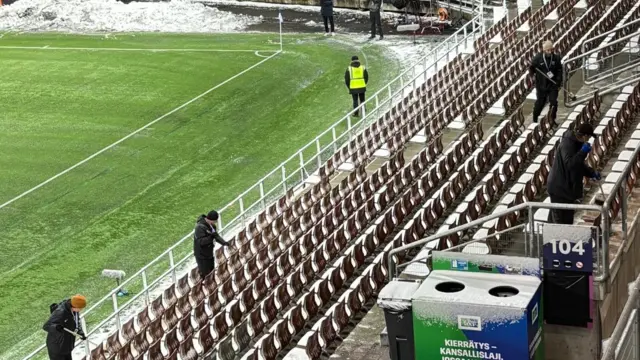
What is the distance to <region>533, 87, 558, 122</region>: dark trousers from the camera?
1848cm

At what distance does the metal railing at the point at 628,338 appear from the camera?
7.56 m

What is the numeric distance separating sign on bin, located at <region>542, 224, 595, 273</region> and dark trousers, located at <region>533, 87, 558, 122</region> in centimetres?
799

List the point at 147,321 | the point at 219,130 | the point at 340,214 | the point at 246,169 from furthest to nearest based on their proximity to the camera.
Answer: the point at 219,130, the point at 246,169, the point at 340,214, the point at 147,321

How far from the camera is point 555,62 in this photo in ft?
59.4

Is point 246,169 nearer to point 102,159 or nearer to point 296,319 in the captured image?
point 102,159

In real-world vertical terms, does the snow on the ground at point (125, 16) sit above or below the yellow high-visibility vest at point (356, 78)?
below

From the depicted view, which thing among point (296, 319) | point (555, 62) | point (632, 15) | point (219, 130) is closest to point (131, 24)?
point (219, 130)

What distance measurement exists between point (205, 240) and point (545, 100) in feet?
21.0

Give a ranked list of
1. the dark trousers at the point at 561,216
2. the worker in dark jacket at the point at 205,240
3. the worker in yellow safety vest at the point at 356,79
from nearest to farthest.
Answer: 1. the dark trousers at the point at 561,216
2. the worker in dark jacket at the point at 205,240
3. the worker in yellow safety vest at the point at 356,79

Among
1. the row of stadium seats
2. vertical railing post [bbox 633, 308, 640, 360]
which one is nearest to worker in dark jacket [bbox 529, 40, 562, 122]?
the row of stadium seats

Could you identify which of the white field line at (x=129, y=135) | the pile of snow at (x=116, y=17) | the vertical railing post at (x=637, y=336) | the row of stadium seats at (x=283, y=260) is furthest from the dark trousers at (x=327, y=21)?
the vertical railing post at (x=637, y=336)

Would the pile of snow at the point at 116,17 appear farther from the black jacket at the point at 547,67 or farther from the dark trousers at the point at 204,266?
the dark trousers at the point at 204,266

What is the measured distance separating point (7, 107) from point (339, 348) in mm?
16928

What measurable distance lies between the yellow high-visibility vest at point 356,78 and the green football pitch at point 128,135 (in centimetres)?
113
